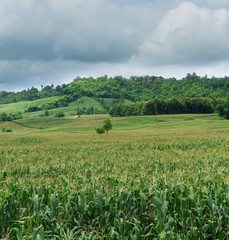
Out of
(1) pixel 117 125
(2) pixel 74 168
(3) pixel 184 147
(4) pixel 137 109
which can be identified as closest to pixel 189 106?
(4) pixel 137 109

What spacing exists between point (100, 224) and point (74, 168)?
381 inches

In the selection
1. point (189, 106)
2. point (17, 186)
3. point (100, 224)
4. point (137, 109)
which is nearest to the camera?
point (100, 224)

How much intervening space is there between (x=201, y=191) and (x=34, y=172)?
11930 mm

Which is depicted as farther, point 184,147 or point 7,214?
point 184,147

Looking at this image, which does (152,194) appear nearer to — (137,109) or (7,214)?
(7,214)

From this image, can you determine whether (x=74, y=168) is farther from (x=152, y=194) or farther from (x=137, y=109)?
(x=137, y=109)

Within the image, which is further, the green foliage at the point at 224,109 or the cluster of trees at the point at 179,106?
the cluster of trees at the point at 179,106

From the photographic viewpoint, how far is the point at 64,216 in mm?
8508

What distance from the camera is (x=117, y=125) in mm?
120875

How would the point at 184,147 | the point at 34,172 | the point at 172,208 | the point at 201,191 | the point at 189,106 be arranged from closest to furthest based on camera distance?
the point at 172,208
the point at 201,191
the point at 34,172
the point at 184,147
the point at 189,106

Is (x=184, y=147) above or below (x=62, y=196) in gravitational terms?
below

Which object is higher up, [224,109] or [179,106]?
[179,106]

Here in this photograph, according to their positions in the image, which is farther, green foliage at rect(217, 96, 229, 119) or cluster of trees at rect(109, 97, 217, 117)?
cluster of trees at rect(109, 97, 217, 117)

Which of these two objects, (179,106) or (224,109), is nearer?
(224,109)
